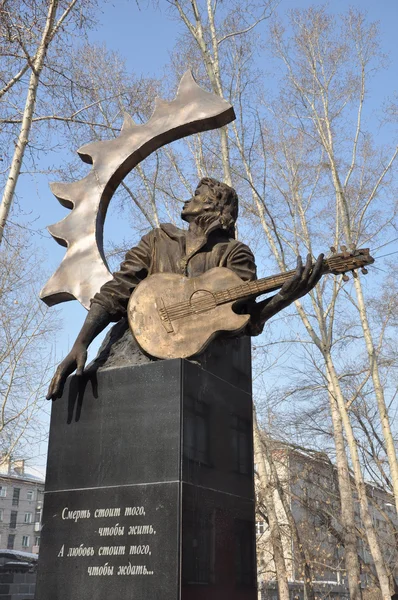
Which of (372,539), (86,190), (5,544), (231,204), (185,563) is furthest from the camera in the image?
(5,544)

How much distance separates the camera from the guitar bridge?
4449 mm

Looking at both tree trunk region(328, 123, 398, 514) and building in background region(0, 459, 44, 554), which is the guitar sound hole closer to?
tree trunk region(328, 123, 398, 514)

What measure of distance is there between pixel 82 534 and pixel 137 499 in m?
0.46

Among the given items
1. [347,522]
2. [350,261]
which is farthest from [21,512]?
[350,261]

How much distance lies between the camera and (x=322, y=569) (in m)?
19.5

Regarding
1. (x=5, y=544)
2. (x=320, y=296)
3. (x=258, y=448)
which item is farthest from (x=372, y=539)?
(x=5, y=544)

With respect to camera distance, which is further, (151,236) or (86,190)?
(86,190)

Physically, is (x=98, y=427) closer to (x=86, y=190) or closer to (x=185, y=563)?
(x=185, y=563)

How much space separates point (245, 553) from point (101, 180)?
3420 millimetres

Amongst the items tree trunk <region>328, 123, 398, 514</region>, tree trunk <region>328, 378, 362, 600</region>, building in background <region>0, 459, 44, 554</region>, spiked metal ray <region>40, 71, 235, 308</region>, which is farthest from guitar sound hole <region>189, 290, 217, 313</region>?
building in background <region>0, 459, 44, 554</region>

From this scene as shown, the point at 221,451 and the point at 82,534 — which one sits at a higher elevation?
the point at 221,451

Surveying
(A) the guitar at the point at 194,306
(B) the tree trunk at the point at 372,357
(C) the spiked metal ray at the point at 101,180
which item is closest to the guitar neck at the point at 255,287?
(A) the guitar at the point at 194,306

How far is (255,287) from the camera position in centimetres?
434

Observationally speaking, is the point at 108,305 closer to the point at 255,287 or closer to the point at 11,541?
the point at 255,287
